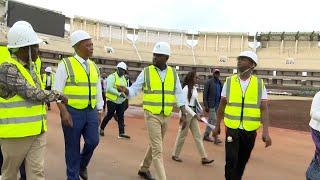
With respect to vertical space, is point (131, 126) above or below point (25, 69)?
below

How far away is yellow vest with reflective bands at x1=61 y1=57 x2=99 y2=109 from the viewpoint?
570cm

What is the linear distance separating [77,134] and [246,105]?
7.13ft

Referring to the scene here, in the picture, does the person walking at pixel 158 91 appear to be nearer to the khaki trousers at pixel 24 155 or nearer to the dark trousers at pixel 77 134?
the dark trousers at pixel 77 134

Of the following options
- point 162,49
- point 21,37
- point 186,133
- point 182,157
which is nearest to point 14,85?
point 21,37

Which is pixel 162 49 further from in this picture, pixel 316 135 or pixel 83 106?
pixel 316 135

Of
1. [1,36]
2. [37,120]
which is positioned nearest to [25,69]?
[37,120]

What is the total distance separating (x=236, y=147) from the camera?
5727 millimetres

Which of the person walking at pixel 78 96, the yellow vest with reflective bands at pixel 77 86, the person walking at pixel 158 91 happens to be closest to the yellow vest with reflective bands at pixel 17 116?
the person walking at pixel 78 96

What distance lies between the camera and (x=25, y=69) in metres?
4.37

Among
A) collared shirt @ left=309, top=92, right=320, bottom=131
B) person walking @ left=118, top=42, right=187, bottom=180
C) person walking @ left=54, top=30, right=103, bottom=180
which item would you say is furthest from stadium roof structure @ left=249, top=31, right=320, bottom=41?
collared shirt @ left=309, top=92, right=320, bottom=131

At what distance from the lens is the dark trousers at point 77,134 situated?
5703 mm

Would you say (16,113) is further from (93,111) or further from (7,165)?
(93,111)

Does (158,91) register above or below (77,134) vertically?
above

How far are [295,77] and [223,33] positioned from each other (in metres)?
16.6
